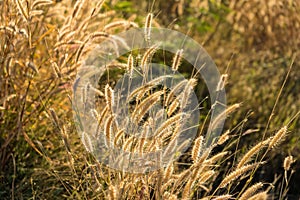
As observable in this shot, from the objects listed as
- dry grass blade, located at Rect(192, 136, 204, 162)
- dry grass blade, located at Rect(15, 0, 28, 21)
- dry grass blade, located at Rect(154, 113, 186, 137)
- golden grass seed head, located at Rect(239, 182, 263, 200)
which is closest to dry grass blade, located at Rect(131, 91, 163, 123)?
dry grass blade, located at Rect(154, 113, 186, 137)

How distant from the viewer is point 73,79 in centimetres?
348

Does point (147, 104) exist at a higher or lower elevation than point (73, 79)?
higher

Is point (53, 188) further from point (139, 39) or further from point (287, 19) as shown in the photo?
point (287, 19)

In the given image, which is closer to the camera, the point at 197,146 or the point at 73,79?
the point at 197,146

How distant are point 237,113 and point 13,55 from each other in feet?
6.99

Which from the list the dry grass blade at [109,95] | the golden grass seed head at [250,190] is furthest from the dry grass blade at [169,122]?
the golden grass seed head at [250,190]

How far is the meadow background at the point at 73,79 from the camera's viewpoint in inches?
119

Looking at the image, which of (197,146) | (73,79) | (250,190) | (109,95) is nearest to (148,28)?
(109,95)

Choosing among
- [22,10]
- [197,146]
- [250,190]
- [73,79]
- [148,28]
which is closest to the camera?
[250,190]

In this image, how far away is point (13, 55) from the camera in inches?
131

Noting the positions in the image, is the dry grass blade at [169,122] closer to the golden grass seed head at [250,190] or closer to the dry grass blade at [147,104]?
the dry grass blade at [147,104]

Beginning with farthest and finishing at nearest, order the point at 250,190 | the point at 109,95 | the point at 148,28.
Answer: the point at 148,28 → the point at 109,95 → the point at 250,190

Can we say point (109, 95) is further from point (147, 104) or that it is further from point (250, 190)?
point (250, 190)

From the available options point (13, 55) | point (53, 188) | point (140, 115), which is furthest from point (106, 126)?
point (13, 55)
